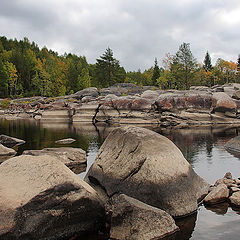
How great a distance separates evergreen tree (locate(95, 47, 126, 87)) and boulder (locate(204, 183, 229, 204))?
8082cm

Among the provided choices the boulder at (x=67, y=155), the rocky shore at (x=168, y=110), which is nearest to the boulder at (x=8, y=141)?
the boulder at (x=67, y=155)

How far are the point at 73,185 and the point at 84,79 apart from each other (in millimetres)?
90174

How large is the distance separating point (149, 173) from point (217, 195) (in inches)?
127

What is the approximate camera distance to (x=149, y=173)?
952cm

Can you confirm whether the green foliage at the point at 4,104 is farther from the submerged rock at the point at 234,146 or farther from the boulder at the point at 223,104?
the submerged rock at the point at 234,146

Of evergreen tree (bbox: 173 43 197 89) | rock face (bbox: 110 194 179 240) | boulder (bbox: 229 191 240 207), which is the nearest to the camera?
rock face (bbox: 110 194 179 240)

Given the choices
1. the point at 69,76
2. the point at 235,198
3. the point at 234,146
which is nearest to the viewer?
the point at 235,198

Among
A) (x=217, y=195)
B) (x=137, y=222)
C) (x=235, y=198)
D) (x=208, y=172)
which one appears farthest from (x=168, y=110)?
(x=137, y=222)

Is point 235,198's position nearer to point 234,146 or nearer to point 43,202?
point 43,202

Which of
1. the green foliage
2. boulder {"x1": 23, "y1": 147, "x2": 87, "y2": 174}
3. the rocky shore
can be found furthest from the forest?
boulder {"x1": 23, "y1": 147, "x2": 87, "y2": 174}

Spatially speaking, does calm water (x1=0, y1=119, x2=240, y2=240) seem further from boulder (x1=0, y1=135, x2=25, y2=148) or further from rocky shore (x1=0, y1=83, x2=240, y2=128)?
rocky shore (x1=0, y1=83, x2=240, y2=128)

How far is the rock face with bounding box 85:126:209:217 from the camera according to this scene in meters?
9.34

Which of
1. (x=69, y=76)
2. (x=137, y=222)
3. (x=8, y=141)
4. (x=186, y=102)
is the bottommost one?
(x=8, y=141)

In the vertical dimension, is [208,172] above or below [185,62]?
below
